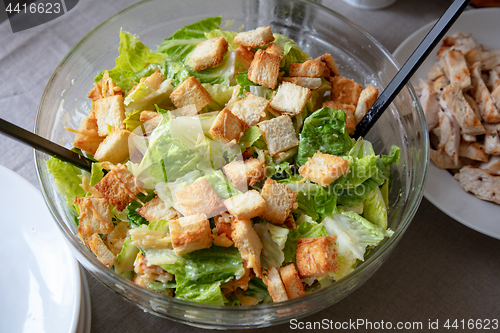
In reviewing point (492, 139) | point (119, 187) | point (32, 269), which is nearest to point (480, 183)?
point (492, 139)

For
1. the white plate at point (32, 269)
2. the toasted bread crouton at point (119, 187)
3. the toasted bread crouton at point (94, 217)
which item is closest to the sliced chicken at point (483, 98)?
the toasted bread crouton at point (119, 187)

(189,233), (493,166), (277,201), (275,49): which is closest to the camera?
(189,233)

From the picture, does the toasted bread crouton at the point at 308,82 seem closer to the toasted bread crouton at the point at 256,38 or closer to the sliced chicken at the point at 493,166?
the toasted bread crouton at the point at 256,38

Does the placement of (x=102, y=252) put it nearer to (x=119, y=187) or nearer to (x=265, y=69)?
(x=119, y=187)

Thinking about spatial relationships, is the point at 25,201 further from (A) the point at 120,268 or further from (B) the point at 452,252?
→ (B) the point at 452,252

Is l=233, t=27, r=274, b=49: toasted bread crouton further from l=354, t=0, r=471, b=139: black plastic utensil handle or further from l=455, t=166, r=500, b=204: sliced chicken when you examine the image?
l=455, t=166, r=500, b=204: sliced chicken

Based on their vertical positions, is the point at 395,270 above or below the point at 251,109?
below
